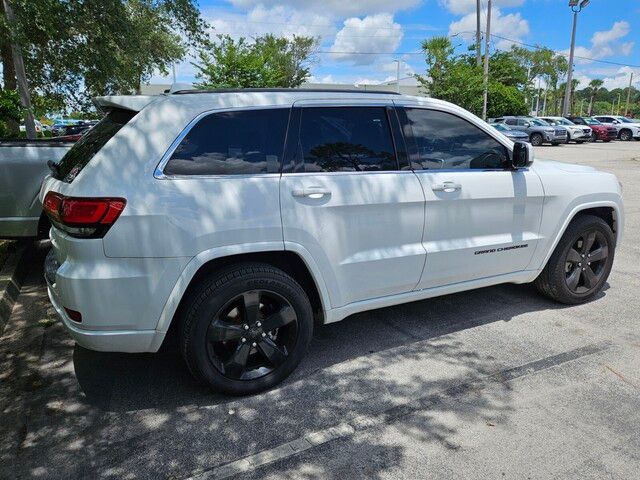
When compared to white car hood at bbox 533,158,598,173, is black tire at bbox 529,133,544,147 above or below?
below


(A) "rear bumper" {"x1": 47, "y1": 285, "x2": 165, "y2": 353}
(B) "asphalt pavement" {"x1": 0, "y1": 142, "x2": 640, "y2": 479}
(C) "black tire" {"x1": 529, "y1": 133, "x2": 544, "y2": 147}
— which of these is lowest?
(C) "black tire" {"x1": 529, "y1": 133, "x2": 544, "y2": 147}

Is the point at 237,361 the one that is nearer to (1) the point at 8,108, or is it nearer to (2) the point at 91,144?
(2) the point at 91,144

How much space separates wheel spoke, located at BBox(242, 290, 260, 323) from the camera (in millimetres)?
3009

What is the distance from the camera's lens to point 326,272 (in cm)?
322

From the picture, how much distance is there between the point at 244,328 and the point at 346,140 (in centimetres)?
141

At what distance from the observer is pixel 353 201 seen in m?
3.22

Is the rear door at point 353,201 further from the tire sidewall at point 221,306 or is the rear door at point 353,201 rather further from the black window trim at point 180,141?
the tire sidewall at point 221,306

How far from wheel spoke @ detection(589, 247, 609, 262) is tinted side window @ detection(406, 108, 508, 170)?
55.9 inches

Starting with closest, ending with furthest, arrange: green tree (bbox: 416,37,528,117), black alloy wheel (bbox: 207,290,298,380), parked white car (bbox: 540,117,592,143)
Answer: black alloy wheel (bbox: 207,290,298,380) < green tree (bbox: 416,37,528,117) < parked white car (bbox: 540,117,592,143)

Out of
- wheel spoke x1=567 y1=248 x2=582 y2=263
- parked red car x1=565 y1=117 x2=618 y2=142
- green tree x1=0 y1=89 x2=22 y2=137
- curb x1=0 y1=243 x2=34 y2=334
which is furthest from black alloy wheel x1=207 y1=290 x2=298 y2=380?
parked red car x1=565 y1=117 x2=618 y2=142

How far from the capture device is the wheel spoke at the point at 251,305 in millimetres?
3009

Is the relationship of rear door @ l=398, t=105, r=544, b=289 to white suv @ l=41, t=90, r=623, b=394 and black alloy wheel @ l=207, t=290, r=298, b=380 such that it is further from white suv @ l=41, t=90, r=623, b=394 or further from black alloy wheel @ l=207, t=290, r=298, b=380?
black alloy wheel @ l=207, t=290, r=298, b=380

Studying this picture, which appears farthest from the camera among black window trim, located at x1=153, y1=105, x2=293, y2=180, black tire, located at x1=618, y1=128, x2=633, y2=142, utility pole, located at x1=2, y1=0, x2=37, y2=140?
black tire, located at x1=618, y1=128, x2=633, y2=142

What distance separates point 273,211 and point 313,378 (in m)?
1.19
